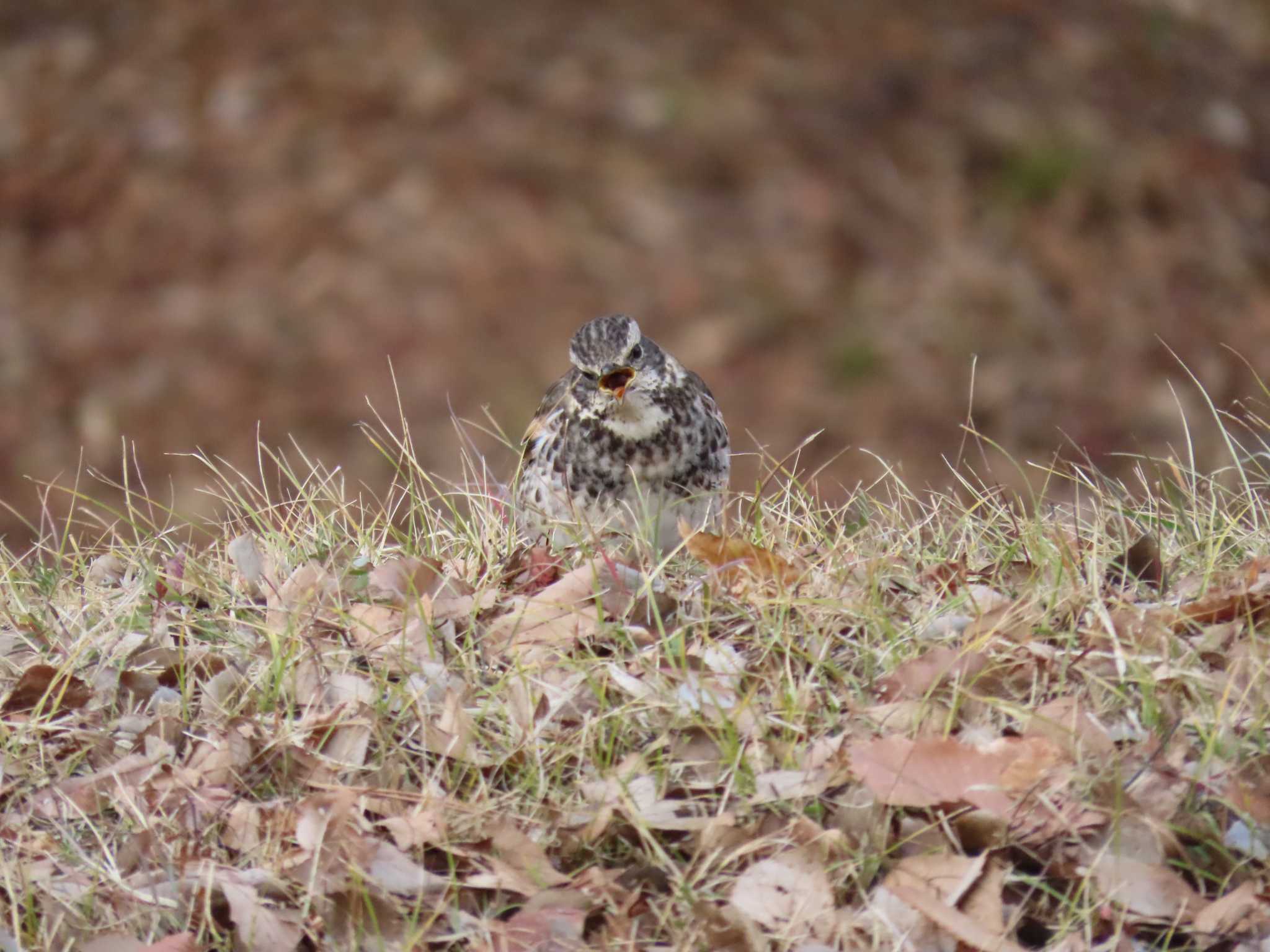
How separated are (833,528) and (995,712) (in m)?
1.27

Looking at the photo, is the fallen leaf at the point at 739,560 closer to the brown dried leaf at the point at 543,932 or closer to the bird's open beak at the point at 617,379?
the bird's open beak at the point at 617,379

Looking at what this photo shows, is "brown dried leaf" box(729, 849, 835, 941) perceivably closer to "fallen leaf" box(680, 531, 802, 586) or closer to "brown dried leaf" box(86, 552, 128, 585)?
"fallen leaf" box(680, 531, 802, 586)

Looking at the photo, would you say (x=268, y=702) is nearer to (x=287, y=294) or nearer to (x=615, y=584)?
(x=615, y=584)

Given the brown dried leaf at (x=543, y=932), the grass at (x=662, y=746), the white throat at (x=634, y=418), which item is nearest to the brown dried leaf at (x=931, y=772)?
the grass at (x=662, y=746)

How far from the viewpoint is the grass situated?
2.71 m

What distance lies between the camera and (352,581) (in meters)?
3.81

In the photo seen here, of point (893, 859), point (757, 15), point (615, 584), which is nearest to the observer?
point (893, 859)

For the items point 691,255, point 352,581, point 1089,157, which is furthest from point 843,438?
point 352,581

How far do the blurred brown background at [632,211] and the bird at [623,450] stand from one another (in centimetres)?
360

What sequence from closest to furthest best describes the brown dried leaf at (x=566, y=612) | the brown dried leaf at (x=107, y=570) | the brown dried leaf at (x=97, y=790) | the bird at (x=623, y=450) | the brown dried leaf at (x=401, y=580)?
the brown dried leaf at (x=97, y=790) < the brown dried leaf at (x=566, y=612) < the brown dried leaf at (x=401, y=580) < the brown dried leaf at (x=107, y=570) < the bird at (x=623, y=450)

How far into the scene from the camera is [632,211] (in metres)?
9.55

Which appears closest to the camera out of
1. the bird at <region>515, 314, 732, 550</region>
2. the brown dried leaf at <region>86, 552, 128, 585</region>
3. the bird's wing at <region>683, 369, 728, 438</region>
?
the brown dried leaf at <region>86, 552, 128, 585</region>

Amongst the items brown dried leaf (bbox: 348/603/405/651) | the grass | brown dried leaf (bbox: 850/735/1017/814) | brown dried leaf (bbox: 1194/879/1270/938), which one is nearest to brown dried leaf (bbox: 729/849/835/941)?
the grass

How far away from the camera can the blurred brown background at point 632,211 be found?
28.7ft
